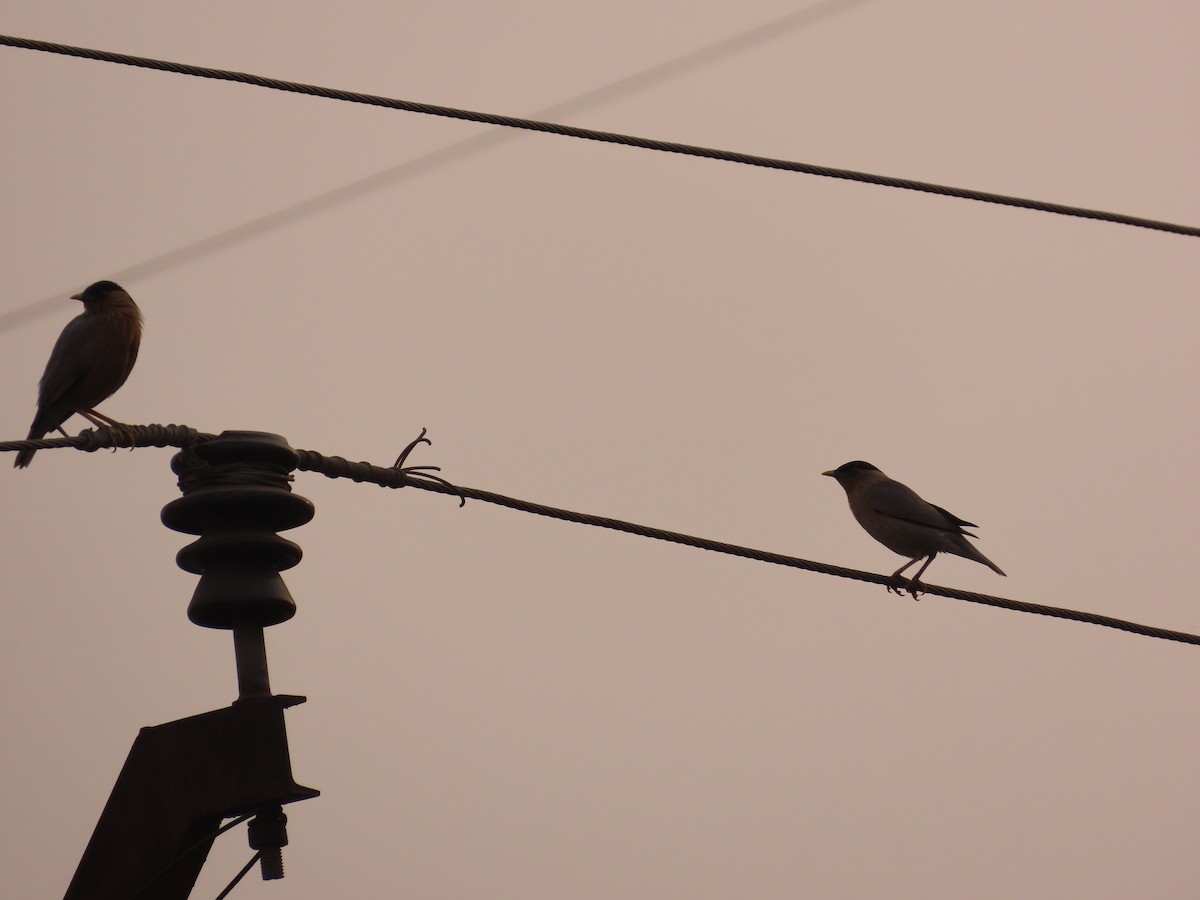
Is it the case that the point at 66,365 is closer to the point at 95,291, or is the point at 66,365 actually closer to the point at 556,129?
the point at 95,291

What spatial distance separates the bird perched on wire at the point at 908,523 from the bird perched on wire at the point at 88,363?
428 centimetres

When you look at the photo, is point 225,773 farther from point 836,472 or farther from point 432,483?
point 836,472

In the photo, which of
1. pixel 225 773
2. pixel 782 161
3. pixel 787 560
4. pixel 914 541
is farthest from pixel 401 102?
pixel 914 541

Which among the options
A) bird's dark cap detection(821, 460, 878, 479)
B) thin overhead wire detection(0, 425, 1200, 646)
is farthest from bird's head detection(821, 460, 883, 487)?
thin overhead wire detection(0, 425, 1200, 646)

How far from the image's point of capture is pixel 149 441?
3.96 metres

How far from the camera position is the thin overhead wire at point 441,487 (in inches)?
156

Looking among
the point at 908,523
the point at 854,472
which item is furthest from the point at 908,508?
the point at 854,472

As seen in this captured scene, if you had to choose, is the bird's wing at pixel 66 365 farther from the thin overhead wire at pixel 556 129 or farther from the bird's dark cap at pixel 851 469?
the bird's dark cap at pixel 851 469

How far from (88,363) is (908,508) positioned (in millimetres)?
4720

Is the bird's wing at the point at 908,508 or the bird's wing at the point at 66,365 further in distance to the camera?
the bird's wing at the point at 908,508

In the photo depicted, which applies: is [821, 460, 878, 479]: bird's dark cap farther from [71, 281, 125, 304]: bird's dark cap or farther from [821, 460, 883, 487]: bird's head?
[71, 281, 125, 304]: bird's dark cap

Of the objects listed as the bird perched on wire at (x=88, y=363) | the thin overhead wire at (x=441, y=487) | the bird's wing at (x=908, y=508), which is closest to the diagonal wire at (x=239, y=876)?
the thin overhead wire at (x=441, y=487)

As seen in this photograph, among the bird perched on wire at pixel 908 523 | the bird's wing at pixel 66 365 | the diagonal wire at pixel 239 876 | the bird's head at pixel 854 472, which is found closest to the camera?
the diagonal wire at pixel 239 876

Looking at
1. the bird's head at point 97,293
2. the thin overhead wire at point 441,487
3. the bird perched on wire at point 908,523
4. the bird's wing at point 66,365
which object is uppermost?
the bird's head at point 97,293
